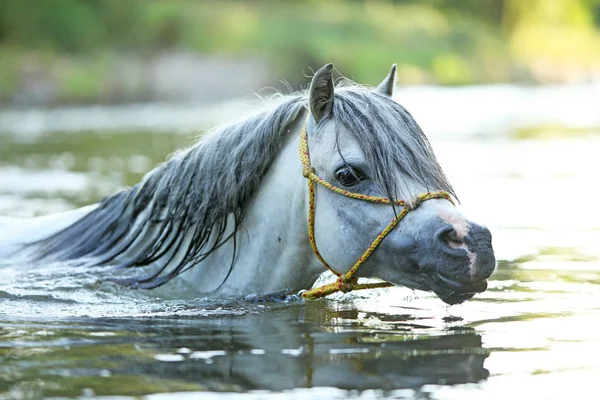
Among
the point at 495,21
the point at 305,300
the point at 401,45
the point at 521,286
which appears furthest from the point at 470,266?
the point at 495,21

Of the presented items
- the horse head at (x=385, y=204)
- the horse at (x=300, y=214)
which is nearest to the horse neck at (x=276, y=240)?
the horse at (x=300, y=214)

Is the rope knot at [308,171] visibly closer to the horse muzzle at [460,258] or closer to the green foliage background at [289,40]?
the horse muzzle at [460,258]

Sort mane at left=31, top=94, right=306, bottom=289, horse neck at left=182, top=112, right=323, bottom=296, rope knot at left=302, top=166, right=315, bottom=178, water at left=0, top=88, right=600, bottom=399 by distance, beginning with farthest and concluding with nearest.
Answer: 1. mane at left=31, top=94, right=306, bottom=289
2. horse neck at left=182, top=112, right=323, bottom=296
3. rope knot at left=302, top=166, right=315, bottom=178
4. water at left=0, top=88, right=600, bottom=399

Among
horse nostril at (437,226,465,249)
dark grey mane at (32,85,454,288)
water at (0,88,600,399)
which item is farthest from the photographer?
dark grey mane at (32,85,454,288)

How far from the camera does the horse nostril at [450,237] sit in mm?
4203

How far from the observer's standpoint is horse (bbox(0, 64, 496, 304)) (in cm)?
438

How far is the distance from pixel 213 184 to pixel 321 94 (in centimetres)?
70

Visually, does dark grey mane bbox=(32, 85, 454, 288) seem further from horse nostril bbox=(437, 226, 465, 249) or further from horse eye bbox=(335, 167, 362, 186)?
horse nostril bbox=(437, 226, 465, 249)

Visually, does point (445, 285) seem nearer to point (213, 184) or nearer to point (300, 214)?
point (300, 214)

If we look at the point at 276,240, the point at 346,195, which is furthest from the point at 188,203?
the point at 346,195

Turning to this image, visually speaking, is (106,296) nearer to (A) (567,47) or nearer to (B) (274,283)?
(B) (274,283)

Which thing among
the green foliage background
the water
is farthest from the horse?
the green foliage background

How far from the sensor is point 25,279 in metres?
5.55

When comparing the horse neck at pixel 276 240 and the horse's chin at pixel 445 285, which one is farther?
the horse neck at pixel 276 240
